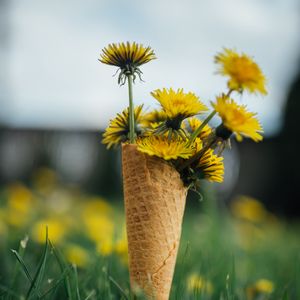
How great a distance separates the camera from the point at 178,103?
796 millimetres

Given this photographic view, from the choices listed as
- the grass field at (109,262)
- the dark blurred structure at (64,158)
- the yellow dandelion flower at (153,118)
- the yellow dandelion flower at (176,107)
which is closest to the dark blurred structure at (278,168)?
the dark blurred structure at (64,158)

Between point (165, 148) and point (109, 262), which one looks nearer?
point (165, 148)

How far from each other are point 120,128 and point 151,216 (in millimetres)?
148

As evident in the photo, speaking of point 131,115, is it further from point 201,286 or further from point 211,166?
point 201,286

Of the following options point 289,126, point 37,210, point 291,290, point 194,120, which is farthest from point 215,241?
point 289,126

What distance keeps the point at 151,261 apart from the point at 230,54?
0.33 metres

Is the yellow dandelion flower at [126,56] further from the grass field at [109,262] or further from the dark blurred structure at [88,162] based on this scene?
the dark blurred structure at [88,162]

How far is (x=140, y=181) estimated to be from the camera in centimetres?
81

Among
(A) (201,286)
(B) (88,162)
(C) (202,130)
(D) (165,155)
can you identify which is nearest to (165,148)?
(D) (165,155)

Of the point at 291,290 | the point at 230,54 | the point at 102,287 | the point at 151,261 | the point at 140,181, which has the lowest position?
the point at 291,290

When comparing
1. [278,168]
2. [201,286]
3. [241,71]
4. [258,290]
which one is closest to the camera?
[241,71]

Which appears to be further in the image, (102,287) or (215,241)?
(215,241)

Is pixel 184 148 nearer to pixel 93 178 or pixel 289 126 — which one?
pixel 289 126

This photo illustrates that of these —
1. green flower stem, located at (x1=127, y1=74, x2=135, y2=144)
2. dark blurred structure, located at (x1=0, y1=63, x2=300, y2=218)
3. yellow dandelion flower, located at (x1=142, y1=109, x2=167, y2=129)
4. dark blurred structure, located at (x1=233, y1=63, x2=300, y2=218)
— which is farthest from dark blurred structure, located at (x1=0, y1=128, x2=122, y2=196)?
green flower stem, located at (x1=127, y1=74, x2=135, y2=144)
